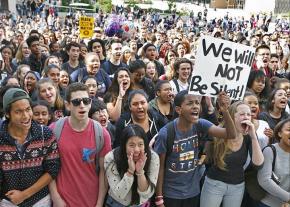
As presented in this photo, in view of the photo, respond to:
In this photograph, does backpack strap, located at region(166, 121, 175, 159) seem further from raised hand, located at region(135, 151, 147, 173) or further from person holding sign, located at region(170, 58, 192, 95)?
person holding sign, located at region(170, 58, 192, 95)

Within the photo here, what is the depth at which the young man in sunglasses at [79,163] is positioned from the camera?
10.7ft

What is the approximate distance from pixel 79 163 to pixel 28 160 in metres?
0.42

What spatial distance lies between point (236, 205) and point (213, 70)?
129 cm

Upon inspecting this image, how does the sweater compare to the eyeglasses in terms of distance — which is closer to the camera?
the sweater

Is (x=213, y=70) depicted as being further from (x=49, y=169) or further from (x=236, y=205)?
(x=49, y=169)

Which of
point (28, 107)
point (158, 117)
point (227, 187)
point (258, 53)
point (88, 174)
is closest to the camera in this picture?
point (28, 107)

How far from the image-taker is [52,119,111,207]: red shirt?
128 inches

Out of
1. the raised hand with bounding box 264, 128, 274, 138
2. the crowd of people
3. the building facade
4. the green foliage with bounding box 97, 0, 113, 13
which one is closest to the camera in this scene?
the crowd of people

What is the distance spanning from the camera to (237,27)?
88.1ft

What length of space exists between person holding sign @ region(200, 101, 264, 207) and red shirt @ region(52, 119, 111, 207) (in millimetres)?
1068

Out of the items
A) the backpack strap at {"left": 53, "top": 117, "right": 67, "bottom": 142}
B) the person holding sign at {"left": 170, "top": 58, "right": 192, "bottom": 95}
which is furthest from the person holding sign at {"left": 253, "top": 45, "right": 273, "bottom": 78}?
the backpack strap at {"left": 53, "top": 117, "right": 67, "bottom": 142}

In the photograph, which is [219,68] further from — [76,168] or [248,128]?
[76,168]

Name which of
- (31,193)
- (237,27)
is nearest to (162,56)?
(31,193)

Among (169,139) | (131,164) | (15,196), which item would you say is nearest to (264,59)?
(169,139)
